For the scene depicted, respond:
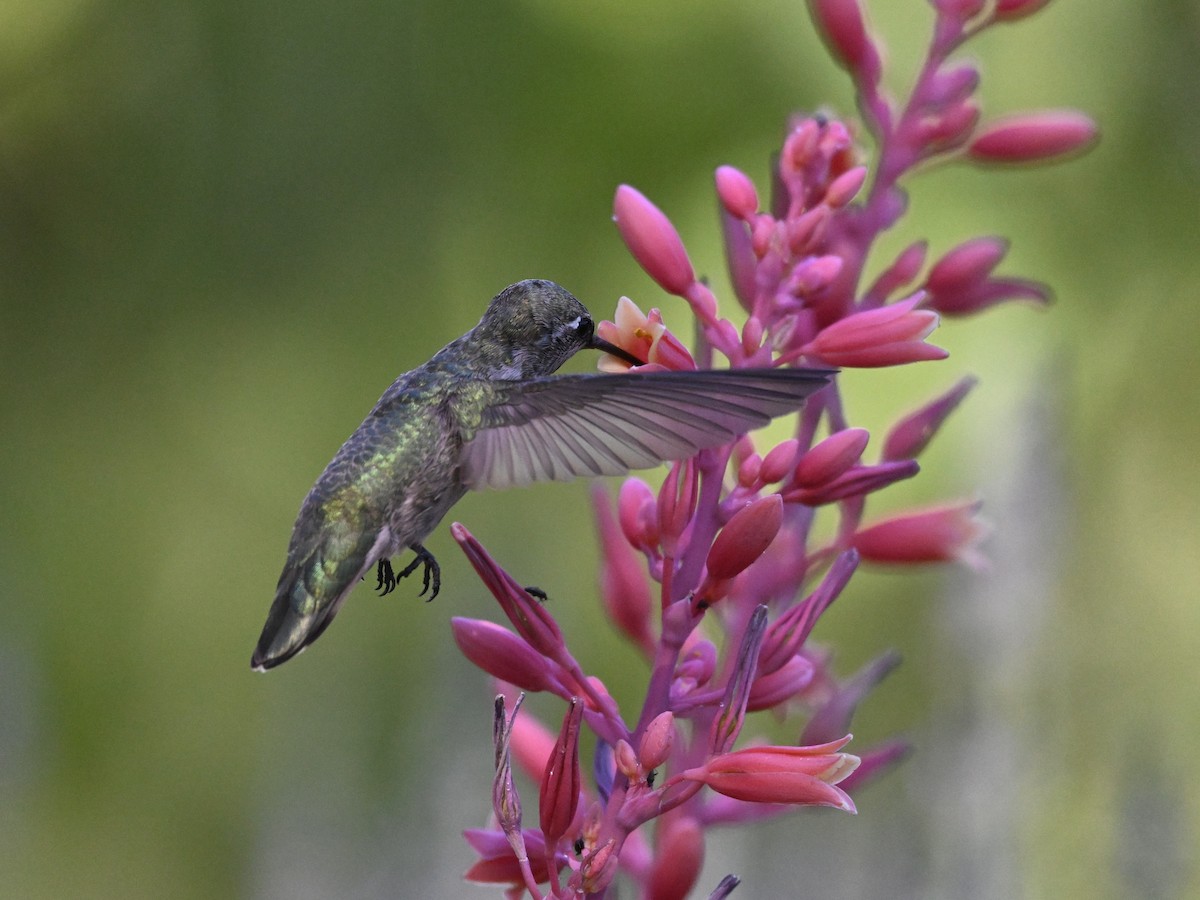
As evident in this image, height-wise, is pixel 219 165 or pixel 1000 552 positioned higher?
pixel 219 165

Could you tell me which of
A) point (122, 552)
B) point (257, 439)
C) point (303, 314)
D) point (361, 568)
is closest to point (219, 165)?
point (303, 314)

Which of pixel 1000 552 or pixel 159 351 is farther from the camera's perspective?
pixel 159 351

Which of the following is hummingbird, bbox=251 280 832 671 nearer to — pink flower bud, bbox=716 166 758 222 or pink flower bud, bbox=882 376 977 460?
pink flower bud, bbox=716 166 758 222

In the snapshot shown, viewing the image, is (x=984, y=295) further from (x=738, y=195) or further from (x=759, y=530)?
(x=759, y=530)

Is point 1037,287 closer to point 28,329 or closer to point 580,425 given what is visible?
point 580,425

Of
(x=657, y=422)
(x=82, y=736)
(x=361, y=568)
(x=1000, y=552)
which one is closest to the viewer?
(x=657, y=422)

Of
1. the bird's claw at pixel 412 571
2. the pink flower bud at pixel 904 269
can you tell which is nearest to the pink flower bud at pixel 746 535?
the bird's claw at pixel 412 571

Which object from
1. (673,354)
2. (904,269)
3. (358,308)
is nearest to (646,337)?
(673,354)

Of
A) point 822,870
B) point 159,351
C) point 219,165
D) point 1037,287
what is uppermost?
point 219,165
